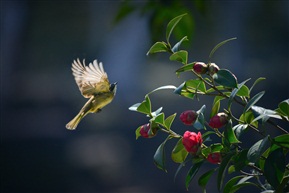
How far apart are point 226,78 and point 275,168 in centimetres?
16

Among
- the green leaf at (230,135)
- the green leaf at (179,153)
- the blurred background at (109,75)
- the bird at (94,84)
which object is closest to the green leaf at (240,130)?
the green leaf at (230,135)

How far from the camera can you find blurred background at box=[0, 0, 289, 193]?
13.4ft

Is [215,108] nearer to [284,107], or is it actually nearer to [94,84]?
[284,107]

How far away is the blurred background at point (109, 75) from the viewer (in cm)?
409

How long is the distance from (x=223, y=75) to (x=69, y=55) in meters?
3.38

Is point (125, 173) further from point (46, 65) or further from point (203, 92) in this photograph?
point (203, 92)

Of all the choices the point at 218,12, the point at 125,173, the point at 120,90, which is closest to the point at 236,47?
the point at 218,12

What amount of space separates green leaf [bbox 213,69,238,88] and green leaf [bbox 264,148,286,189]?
129 millimetres

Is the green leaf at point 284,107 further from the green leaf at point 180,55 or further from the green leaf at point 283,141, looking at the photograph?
the green leaf at point 180,55

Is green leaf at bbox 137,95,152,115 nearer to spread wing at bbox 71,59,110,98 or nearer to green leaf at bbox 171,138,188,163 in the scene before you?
green leaf at bbox 171,138,188,163

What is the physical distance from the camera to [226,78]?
91 cm

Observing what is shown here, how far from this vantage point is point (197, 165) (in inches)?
39.1

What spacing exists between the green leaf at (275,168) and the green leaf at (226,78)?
5.1 inches

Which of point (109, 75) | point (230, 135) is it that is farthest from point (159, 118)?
point (109, 75)
